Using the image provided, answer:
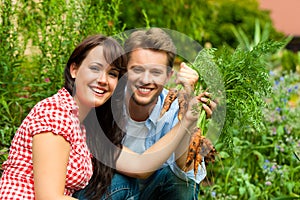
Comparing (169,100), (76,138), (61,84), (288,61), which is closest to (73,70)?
(76,138)

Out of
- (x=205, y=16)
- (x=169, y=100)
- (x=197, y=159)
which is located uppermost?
(x=205, y=16)

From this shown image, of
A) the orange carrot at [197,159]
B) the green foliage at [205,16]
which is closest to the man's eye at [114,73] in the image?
the orange carrot at [197,159]

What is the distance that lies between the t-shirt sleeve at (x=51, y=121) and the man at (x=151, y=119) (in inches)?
16.4

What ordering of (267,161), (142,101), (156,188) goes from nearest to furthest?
1. (142,101)
2. (156,188)
3. (267,161)

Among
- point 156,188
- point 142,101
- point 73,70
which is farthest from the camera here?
point 156,188

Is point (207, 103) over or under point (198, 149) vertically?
over

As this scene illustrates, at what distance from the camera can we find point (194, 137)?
2664 millimetres

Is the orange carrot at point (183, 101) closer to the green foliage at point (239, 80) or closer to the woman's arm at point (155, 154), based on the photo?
the woman's arm at point (155, 154)

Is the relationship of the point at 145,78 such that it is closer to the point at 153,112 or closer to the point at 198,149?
the point at 153,112

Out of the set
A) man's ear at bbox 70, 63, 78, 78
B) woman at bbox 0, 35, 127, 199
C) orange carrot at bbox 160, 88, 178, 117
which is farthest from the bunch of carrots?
man's ear at bbox 70, 63, 78, 78

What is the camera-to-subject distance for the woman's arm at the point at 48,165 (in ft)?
7.64

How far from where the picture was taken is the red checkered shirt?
2389 mm

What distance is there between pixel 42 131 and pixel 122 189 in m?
0.65

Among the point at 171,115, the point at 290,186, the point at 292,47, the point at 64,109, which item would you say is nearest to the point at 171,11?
the point at 290,186
